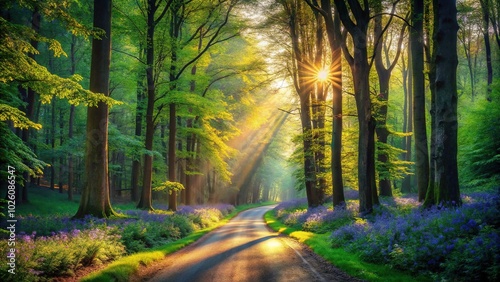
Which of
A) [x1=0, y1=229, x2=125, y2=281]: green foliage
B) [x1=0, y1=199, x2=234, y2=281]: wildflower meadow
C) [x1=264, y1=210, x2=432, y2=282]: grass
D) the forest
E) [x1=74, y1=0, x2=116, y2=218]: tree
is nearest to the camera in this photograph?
[x1=0, y1=229, x2=125, y2=281]: green foliage

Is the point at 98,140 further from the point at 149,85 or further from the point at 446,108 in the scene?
the point at 446,108

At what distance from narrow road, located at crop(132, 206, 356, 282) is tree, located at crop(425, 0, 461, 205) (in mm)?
4737

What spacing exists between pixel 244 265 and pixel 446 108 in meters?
8.12

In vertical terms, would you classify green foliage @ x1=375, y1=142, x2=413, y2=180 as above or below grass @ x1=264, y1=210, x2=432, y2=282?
above

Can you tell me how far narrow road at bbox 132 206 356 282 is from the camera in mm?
7496

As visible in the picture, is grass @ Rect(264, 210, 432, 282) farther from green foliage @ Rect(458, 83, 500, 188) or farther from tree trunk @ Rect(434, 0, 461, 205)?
green foliage @ Rect(458, 83, 500, 188)

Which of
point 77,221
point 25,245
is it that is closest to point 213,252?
point 77,221

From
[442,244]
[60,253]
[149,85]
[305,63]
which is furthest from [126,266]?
[305,63]

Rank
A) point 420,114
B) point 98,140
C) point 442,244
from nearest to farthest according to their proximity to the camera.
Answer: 1. point 442,244
2. point 98,140
3. point 420,114

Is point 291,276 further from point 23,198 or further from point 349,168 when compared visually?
point 23,198

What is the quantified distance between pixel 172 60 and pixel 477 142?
2115 cm

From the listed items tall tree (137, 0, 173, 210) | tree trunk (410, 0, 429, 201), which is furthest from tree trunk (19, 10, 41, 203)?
tree trunk (410, 0, 429, 201)

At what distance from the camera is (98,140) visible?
39.8ft

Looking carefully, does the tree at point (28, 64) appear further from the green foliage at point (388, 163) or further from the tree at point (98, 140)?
the green foliage at point (388, 163)
